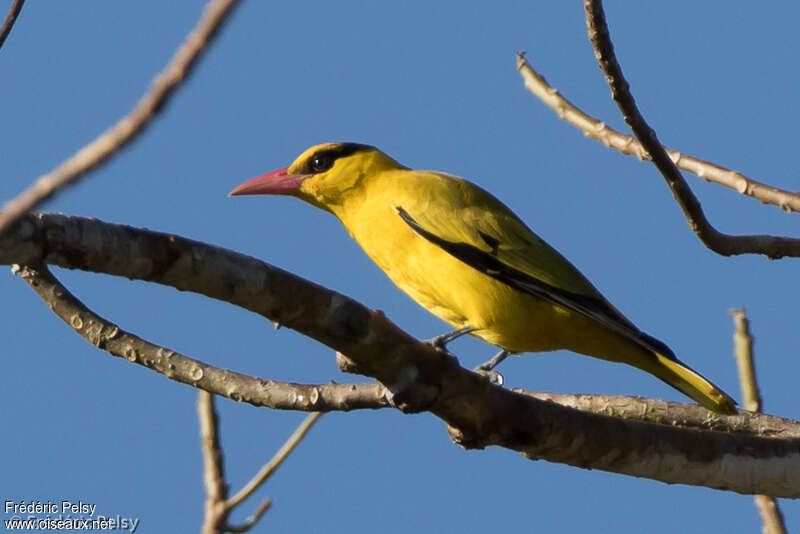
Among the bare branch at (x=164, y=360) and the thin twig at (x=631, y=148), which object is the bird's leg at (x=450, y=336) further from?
the bare branch at (x=164, y=360)

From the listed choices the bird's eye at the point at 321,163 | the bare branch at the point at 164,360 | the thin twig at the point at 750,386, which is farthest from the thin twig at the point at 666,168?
the bird's eye at the point at 321,163

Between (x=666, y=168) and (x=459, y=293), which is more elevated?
(x=666, y=168)

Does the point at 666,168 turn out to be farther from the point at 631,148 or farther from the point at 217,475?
the point at 217,475

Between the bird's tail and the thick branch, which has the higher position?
the bird's tail

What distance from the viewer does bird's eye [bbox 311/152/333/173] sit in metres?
6.26

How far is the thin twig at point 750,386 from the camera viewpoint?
13.4 feet

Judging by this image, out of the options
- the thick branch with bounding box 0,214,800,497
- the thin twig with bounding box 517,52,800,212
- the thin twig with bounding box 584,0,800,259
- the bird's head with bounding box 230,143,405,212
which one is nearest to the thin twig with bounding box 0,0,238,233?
the thick branch with bounding box 0,214,800,497

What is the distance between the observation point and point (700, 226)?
13.0 ft

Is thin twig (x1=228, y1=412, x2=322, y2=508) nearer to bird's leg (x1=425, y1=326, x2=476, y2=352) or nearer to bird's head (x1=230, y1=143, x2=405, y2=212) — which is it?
bird's leg (x1=425, y1=326, x2=476, y2=352)

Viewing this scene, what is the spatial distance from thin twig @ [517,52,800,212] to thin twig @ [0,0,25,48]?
2404 mm

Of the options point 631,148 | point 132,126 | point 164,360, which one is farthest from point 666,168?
point 132,126

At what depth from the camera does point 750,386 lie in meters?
4.58

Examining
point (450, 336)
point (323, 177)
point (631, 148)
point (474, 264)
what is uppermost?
point (631, 148)

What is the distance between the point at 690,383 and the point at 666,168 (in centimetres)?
127
